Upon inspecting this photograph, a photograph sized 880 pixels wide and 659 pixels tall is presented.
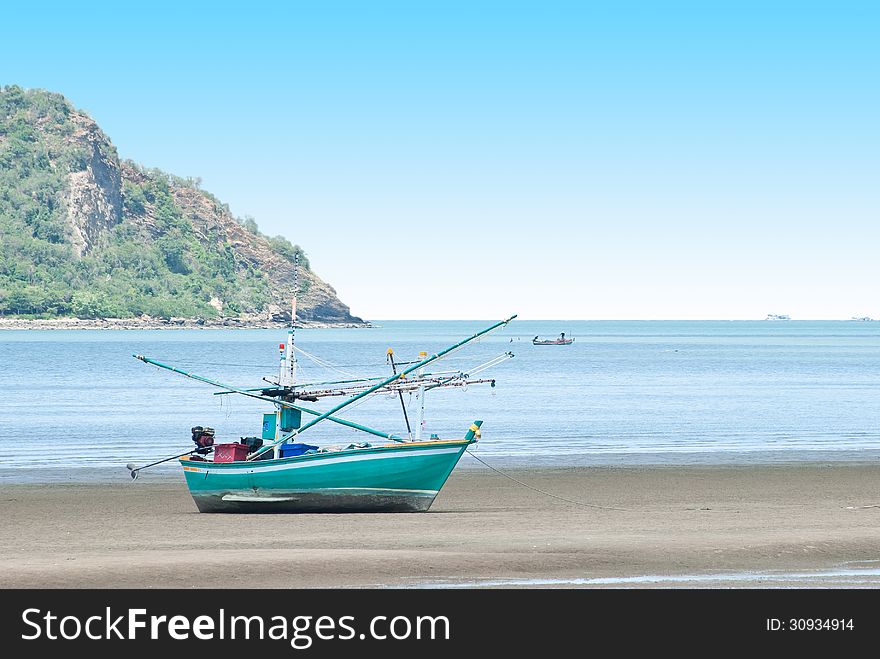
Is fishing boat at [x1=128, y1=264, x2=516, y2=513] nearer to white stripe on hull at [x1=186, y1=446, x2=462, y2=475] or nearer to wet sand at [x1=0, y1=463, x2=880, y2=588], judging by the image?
white stripe on hull at [x1=186, y1=446, x2=462, y2=475]

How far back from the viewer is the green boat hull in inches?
1131

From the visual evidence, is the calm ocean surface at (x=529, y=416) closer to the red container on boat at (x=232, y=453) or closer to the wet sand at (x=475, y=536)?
the wet sand at (x=475, y=536)

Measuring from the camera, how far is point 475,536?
2498cm

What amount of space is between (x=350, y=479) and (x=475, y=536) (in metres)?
4.68

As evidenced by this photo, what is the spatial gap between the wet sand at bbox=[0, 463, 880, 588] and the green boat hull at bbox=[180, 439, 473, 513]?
49cm

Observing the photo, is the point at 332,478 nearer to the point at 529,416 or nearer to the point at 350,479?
the point at 350,479

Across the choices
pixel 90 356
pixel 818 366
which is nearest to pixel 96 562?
pixel 818 366

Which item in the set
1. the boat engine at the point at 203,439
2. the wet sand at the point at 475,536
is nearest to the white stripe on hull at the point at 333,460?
the wet sand at the point at 475,536

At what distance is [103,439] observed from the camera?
5075cm

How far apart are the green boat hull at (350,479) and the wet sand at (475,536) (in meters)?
0.49

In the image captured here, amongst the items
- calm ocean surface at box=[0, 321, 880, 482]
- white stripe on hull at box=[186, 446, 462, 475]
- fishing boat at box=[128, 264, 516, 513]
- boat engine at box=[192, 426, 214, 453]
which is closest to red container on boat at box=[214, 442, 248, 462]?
fishing boat at box=[128, 264, 516, 513]
